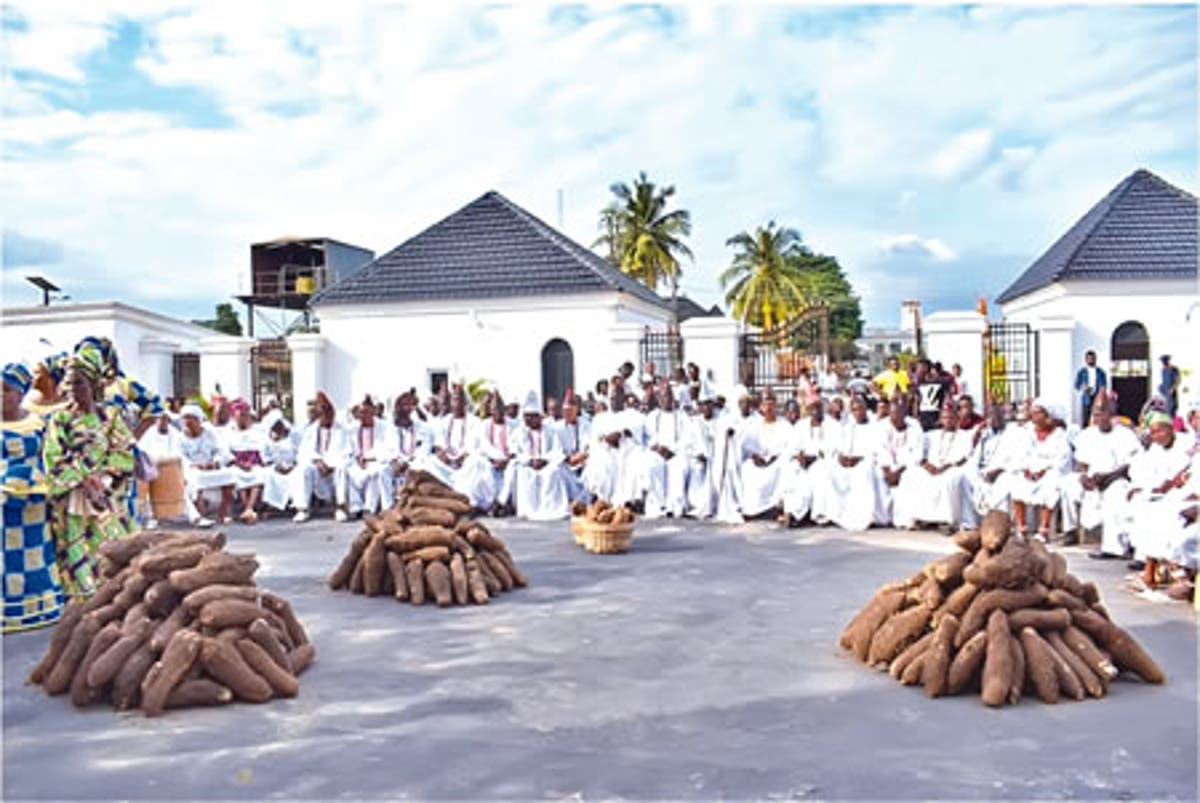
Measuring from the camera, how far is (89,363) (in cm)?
725

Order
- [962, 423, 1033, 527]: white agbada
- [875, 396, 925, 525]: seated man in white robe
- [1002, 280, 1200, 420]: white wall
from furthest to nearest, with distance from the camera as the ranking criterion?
[1002, 280, 1200, 420]: white wall → [875, 396, 925, 525]: seated man in white robe → [962, 423, 1033, 527]: white agbada

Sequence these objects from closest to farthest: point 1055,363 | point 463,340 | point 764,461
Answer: point 764,461, point 1055,363, point 463,340

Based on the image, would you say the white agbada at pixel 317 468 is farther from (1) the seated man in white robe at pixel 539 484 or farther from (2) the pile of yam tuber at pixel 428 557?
(2) the pile of yam tuber at pixel 428 557

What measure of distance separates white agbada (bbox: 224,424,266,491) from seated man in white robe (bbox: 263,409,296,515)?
0.08m

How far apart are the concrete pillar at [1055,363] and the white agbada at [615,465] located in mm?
8268

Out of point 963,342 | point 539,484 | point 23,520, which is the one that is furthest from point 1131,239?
point 23,520

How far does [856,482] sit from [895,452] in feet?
1.89

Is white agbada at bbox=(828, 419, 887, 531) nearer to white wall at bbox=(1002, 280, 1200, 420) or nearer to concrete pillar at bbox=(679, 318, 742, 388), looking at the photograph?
concrete pillar at bbox=(679, 318, 742, 388)

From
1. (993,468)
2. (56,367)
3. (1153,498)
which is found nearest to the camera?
(56,367)

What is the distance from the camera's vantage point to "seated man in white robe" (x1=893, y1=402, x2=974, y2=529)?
11.1 metres

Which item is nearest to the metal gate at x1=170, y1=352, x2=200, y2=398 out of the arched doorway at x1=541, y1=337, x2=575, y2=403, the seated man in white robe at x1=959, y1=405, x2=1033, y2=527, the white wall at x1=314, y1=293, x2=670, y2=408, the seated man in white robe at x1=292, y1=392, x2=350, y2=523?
the white wall at x1=314, y1=293, x2=670, y2=408

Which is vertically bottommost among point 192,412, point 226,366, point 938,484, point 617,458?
point 938,484

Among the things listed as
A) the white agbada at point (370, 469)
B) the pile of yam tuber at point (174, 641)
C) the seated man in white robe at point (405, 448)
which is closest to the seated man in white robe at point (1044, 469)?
the seated man in white robe at point (405, 448)

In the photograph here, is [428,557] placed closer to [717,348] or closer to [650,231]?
[717,348]
